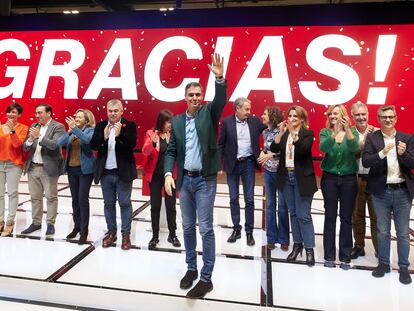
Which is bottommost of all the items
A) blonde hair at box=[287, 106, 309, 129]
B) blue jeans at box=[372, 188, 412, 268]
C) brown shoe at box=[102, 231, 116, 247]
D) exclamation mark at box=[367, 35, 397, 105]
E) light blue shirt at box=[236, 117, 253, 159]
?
brown shoe at box=[102, 231, 116, 247]

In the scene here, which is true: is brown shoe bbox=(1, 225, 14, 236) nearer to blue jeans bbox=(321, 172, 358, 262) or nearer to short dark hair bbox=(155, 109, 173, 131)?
short dark hair bbox=(155, 109, 173, 131)

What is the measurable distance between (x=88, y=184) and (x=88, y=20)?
16.4 ft

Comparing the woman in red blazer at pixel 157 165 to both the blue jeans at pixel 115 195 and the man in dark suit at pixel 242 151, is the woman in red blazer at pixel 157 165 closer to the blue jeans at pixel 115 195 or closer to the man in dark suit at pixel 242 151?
the blue jeans at pixel 115 195

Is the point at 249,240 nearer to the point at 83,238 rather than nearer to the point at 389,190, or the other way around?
the point at 389,190

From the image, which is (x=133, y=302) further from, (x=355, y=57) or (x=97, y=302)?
(x=355, y=57)

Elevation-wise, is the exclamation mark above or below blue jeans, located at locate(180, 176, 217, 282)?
above

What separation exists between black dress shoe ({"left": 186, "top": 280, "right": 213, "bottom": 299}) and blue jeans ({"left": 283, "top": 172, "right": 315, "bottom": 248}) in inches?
42.4

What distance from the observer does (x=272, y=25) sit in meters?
6.73

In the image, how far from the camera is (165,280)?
2936mm

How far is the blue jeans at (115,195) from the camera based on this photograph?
11.6 ft

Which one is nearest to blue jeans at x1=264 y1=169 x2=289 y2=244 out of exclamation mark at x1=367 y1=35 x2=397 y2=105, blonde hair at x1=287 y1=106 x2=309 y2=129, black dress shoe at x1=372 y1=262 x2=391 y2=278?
blonde hair at x1=287 y1=106 x2=309 y2=129

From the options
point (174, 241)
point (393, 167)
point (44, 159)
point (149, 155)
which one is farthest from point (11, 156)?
point (393, 167)

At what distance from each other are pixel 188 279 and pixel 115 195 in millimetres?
1294

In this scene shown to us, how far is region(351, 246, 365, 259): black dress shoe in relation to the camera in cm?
345
